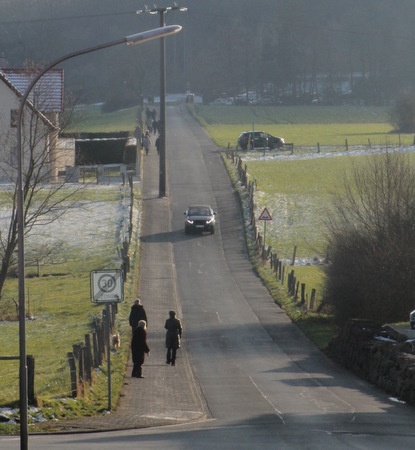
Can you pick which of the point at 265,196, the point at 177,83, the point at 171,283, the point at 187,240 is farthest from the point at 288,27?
the point at 171,283

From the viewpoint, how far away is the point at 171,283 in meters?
36.8

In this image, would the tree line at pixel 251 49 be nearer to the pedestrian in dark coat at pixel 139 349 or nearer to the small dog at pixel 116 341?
the small dog at pixel 116 341

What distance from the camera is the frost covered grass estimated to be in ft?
67.7

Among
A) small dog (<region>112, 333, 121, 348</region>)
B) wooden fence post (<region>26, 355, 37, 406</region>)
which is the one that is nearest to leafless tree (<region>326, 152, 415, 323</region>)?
small dog (<region>112, 333, 121, 348</region>)

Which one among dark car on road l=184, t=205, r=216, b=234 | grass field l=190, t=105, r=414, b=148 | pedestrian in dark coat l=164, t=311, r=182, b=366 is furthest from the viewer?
grass field l=190, t=105, r=414, b=148

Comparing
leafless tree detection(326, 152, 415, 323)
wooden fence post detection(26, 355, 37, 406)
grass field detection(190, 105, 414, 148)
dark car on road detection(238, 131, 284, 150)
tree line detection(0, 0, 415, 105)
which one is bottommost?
wooden fence post detection(26, 355, 37, 406)

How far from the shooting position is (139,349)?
839 inches

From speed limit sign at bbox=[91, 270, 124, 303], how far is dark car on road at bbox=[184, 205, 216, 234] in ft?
93.6

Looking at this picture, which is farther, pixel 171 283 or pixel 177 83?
pixel 177 83

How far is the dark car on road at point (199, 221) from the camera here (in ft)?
154

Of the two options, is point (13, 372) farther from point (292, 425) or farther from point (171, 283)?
point (171, 283)

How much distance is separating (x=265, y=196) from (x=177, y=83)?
117 m

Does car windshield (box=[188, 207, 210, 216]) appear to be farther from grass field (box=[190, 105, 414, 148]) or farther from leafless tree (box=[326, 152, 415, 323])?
grass field (box=[190, 105, 414, 148])

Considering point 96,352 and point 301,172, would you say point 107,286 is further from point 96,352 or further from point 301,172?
point 301,172
